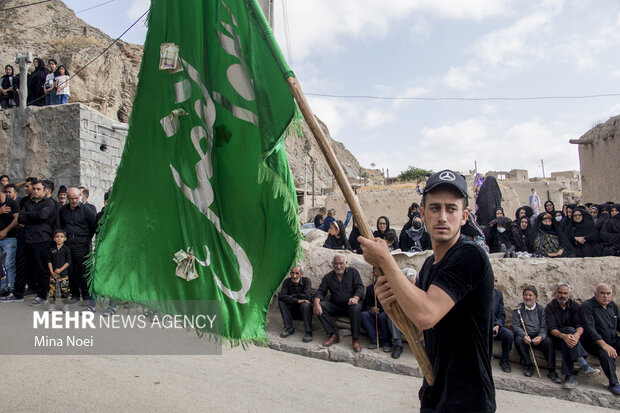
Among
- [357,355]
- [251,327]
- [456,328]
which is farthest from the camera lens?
[357,355]

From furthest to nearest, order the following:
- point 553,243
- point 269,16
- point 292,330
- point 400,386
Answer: point 553,243 < point 292,330 < point 400,386 < point 269,16

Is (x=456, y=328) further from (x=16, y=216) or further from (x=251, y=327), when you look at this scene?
(x=16, y=216)

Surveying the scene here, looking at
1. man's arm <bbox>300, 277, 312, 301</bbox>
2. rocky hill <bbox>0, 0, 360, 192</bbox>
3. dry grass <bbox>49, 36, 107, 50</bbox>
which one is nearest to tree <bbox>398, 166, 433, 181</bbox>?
rocky hill <bbox>0, 0, 360, 192</bbox>

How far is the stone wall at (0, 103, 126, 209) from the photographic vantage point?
29.3 ft

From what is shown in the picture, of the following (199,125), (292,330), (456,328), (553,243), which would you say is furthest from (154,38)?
(553,243)

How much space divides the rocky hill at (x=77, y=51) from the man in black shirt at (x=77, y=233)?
515 cm

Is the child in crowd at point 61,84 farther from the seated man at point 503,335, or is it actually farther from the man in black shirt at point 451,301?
the man in black shirt at point 451,301

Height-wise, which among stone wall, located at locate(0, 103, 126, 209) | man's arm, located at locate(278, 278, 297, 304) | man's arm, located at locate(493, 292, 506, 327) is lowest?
man's arm, located at locate(493, 292, 506, 327)

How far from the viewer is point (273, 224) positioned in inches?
98.5

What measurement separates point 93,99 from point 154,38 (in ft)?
63.4

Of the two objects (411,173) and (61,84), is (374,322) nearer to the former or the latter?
(61,84)

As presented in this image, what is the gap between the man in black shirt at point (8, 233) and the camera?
6566 mm

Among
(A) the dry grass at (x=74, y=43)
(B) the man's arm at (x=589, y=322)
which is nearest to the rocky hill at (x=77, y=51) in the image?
(A) the dry grass at (x=74, y=43)

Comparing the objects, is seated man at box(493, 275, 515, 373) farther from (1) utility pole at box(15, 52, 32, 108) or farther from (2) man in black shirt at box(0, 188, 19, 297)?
(1) utility pole at box(15, 52, 32, 108)
